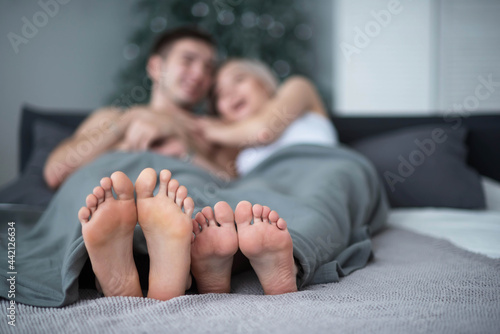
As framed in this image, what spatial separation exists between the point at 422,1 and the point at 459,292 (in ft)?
10.3

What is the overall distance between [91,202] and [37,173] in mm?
1057

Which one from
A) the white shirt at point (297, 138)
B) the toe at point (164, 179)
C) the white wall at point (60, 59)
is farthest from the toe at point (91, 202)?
the white wall at point (60, 59)

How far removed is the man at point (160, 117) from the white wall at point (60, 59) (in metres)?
1.24

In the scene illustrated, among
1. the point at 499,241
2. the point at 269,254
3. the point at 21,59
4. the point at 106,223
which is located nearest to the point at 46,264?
the point at 106,223

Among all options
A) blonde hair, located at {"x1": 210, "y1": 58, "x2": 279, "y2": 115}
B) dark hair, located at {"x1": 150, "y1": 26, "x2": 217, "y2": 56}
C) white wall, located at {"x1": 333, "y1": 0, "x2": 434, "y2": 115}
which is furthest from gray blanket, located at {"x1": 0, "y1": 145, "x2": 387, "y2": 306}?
white wall, located at {"x1": 333, "y1": 0, "x2": 434, "y2": 115}

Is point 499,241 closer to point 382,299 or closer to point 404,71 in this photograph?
point 382,299

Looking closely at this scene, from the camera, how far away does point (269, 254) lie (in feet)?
2.13

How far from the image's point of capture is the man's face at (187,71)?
1.74m

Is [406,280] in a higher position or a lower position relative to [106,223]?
lower

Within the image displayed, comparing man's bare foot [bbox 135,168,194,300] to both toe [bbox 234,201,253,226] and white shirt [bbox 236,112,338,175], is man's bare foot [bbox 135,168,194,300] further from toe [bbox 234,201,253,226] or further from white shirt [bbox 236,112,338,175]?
white shirt [bbox 236,112,338,175]

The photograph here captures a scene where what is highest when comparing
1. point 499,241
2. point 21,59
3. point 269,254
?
point 21,59

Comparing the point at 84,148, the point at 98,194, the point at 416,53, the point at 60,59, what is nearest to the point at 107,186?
the point at 98,194

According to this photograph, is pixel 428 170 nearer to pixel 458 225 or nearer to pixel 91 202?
pixel 458 225

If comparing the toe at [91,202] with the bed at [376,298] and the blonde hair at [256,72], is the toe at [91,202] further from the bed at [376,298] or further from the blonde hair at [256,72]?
the blonde hair at [256,72]
